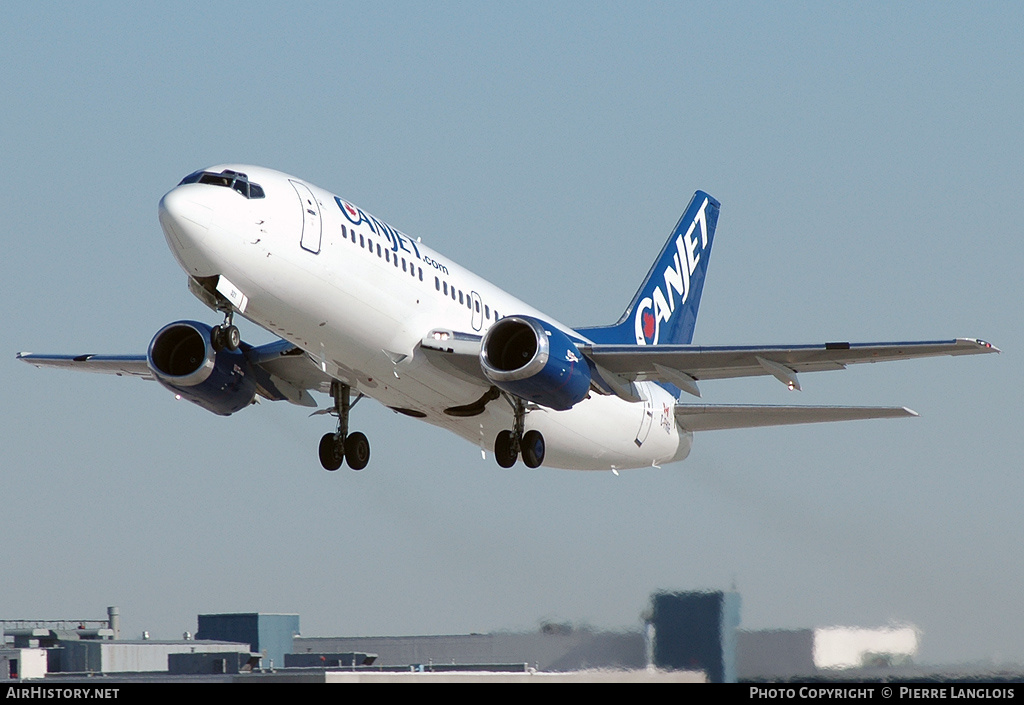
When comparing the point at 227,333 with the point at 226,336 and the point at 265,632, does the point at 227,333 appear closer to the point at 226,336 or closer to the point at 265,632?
the point at 226,336

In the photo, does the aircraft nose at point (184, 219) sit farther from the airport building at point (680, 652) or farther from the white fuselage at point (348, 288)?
the airport building at point (680, 652)

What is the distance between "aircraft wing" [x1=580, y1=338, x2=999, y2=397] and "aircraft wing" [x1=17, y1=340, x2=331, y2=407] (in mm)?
6549

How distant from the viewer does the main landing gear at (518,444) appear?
31984 millimetres

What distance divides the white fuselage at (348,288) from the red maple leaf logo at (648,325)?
22.5 ft

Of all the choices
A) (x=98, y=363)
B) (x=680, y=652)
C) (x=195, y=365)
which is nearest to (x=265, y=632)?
(x=98, y=363)

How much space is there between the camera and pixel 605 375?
106 feet

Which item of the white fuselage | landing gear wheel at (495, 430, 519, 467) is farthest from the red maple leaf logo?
landing gear wheel at (495, 430, 519, 467)

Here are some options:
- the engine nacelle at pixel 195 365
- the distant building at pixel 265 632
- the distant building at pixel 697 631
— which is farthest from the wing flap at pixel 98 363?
the distant building at pixel 265 632

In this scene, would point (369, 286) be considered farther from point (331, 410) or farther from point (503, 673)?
point (503, 673)

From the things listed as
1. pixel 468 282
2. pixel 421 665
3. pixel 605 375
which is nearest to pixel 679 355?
pixel 605 375

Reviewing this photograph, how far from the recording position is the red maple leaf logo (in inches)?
1601

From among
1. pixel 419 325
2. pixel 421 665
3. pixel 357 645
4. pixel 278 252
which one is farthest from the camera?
pixel 357 645

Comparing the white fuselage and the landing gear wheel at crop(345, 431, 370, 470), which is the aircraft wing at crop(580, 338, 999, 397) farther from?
the landing gear wheel at crop(345, 431, 370, 470)

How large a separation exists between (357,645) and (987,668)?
24.1 meters
